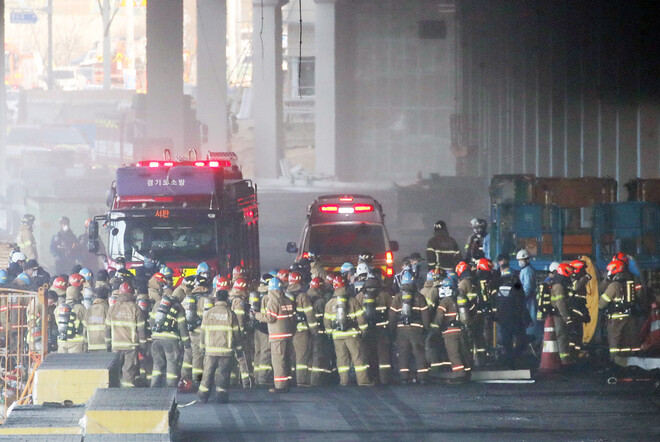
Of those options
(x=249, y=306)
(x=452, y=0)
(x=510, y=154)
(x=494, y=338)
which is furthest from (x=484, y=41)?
(x=249, y=306)

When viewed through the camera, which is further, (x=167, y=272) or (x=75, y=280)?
(x=167, y=272)

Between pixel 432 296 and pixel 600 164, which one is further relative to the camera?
pixel 600 164

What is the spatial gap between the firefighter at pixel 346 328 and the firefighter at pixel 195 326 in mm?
Answer: 1697

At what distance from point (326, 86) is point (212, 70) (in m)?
8.72

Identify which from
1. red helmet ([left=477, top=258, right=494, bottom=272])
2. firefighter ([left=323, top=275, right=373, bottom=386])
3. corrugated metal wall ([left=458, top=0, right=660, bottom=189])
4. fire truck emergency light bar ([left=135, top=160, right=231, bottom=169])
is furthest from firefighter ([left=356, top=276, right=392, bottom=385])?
corrugated metal wall ([left=458, top=0, right=660, bottom=189])

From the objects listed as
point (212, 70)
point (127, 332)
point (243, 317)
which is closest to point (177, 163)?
point (127, 332)

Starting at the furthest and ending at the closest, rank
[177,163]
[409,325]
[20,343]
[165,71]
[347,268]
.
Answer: [165,71], [177,163], [347,268], [409,325], [20,343]

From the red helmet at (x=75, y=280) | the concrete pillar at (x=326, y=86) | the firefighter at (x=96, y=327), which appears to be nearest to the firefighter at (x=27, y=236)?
the red helmet at (x=75, y=280)

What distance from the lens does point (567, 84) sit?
3172 cm

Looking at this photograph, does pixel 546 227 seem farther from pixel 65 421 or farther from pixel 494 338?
pixel 65 421

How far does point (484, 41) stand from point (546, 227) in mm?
26346

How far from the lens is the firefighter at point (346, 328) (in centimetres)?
1644

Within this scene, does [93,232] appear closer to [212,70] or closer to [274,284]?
[274,284]

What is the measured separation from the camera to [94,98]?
263ft
